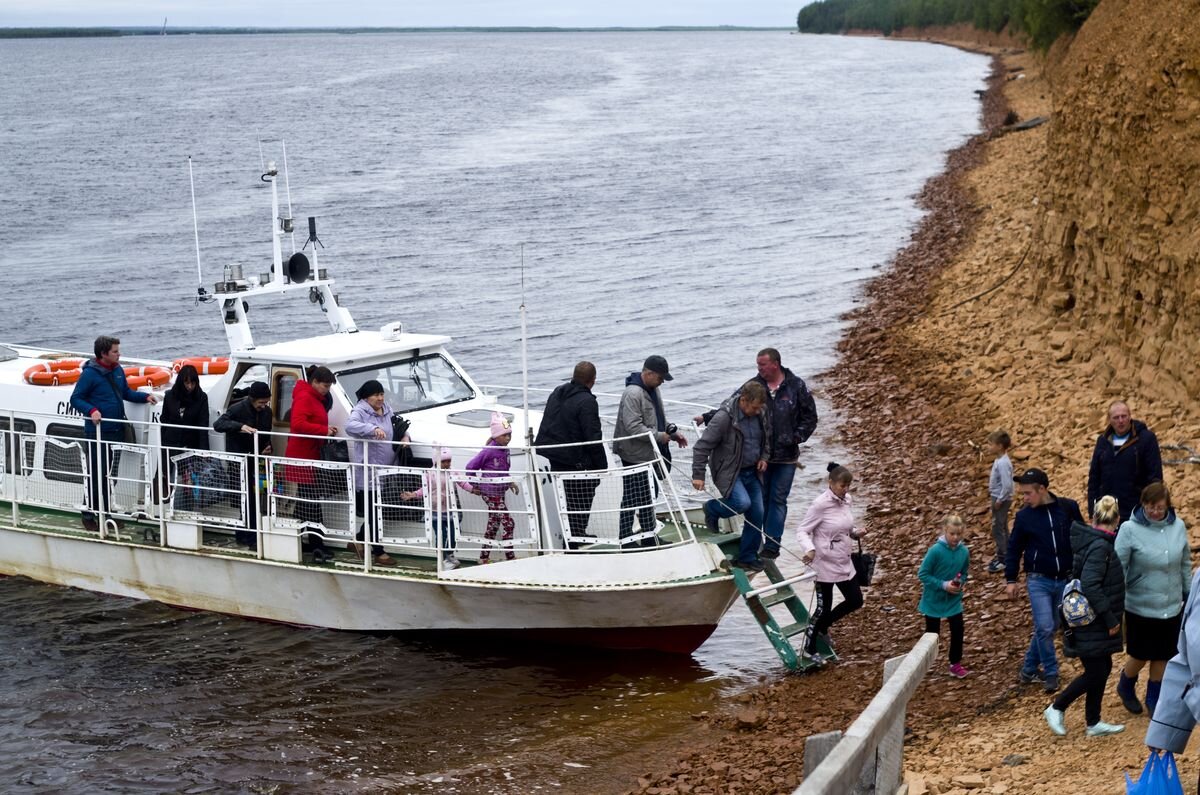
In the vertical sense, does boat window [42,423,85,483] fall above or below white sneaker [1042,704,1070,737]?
above

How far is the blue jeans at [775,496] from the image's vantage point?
12.7 m

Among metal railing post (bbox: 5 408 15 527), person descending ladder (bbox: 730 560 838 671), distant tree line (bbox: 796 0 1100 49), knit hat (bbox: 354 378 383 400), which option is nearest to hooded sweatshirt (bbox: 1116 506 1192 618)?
person descending ladder (bbox: 730 560 838 671)

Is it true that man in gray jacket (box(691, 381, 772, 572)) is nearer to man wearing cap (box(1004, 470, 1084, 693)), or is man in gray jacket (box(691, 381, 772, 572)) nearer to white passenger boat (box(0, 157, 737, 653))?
white passenger boat (box(0, 157, 737, 653))

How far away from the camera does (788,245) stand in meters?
42.7

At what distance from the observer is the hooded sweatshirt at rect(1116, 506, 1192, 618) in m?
8.82

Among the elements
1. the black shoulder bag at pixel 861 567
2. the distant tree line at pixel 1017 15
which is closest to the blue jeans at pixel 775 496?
the black shoulder bag at pixel 861 567

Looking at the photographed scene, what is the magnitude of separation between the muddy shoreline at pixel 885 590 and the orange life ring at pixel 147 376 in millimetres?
7865

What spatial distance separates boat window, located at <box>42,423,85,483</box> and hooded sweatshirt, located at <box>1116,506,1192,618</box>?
1145 centimetres

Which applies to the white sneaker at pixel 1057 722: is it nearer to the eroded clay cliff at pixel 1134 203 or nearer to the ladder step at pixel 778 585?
the ladder step at pixel 778 585

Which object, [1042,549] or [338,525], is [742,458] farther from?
[338,525]

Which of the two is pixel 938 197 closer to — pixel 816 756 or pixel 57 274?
pixel 57 274

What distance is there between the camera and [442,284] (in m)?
38.2

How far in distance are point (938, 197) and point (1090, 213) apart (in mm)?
28257

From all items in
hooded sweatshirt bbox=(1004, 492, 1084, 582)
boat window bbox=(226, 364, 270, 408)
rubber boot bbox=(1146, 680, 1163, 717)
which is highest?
boat window bbox=(226, 364, 270, 408)
